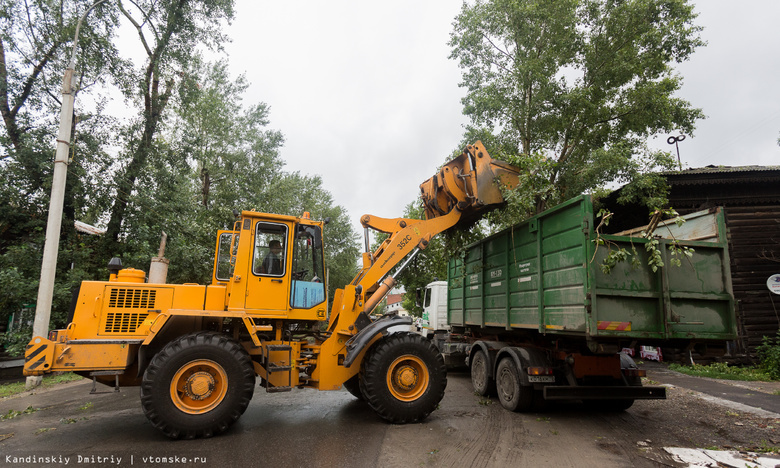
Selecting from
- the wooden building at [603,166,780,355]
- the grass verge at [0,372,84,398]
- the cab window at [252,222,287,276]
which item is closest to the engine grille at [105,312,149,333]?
the cab window at [252,222,287,276]

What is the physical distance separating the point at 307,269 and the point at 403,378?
7.16 feet

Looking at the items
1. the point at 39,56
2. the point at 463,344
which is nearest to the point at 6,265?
the point at 39,56

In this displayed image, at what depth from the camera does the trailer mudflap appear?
581 cm

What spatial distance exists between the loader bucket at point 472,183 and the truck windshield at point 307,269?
2451 mm

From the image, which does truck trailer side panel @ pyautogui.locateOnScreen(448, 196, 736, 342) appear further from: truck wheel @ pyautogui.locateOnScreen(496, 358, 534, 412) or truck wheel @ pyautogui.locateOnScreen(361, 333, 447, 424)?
truck wheel @ pyautogui.locateOnScreen(361, 333, 447, 424)

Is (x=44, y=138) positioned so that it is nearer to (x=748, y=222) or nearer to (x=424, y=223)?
(x=424, y=223)

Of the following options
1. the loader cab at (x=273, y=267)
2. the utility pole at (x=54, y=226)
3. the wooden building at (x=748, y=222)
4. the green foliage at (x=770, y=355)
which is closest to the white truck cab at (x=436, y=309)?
the loader cab at (x=273, y=267)

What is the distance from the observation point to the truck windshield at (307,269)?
19.8ft

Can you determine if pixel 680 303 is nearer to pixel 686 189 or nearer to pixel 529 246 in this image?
pixel 529 246

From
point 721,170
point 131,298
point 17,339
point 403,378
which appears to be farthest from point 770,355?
point 17,339

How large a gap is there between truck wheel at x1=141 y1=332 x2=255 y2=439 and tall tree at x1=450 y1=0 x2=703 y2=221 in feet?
26.2

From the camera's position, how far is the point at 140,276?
582 cm

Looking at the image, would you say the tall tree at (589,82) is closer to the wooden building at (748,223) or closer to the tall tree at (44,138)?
the wooden building at (748,223)

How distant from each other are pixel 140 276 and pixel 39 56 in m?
10.6
